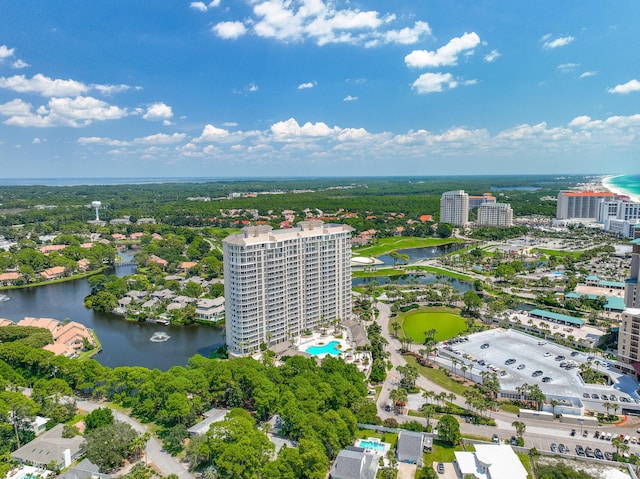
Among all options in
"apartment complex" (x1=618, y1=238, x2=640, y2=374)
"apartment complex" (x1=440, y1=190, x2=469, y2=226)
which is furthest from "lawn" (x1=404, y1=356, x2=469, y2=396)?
"apartment complex" (x1=440, y1=190, x2=469, y2=226)

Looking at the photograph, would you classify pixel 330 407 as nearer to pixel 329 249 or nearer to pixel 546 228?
pixel 329 249

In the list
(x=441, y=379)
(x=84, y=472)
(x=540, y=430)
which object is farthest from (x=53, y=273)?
(x=540, y=430)

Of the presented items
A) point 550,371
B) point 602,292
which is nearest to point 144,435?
point 550,371

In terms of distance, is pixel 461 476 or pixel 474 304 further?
pixel 474 304

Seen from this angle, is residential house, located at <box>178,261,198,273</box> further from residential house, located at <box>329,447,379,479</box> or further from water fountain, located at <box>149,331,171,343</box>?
residential house, located at <box>329,447,379,479</box>

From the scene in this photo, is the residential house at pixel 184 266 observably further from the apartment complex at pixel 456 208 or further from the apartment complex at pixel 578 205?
the apartment complex at pixel 578 205

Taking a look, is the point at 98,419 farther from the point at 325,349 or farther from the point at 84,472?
the point at 325,349
